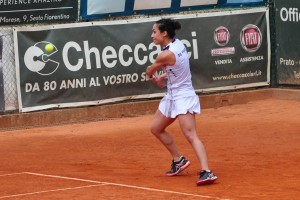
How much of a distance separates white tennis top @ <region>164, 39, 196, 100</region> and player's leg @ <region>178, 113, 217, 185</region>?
29cm

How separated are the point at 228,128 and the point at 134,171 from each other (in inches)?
176

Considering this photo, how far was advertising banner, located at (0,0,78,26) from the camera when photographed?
17.2 meters

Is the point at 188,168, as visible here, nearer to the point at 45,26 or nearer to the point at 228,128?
the point at 228,128

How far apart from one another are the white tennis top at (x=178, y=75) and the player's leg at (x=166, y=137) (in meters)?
0.37

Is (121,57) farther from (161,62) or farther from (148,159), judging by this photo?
(161,62)

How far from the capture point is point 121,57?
18.3 m

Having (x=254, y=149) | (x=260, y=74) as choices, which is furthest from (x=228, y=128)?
(x=260, y=74)

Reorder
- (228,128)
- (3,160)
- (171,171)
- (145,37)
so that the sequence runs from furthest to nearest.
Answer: (145,37) → (228,128) → (3,160) → (171,171)

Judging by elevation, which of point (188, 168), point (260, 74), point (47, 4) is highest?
point (47, 4)

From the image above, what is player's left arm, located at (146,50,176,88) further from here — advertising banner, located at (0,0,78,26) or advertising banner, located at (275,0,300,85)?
advertising banner, located at (275,0,300,85)

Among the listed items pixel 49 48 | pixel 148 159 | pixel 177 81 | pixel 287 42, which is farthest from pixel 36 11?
pixel 177 81

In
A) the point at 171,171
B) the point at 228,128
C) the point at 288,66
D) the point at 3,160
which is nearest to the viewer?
the point at 171,171

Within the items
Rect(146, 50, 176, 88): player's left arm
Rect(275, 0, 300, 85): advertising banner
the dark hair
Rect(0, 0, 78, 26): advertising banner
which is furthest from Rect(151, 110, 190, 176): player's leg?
Rect(275, 0, 300, 85): advertising banner

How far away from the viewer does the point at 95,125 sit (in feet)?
57.5
